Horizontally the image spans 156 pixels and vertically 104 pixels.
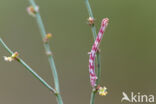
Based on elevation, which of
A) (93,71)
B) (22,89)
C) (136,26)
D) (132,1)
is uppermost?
(132,1)

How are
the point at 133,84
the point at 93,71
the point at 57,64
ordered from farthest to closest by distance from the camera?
1. the point at 57,64
2. the point at 133,84
3. the point at 93,71

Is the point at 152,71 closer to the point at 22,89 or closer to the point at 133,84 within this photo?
the point at 133,84

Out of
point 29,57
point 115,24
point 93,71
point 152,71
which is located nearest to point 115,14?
point 115,24

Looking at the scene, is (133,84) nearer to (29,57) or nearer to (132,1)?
(132,1)

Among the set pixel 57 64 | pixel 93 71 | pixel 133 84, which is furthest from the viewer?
pixel 57 64

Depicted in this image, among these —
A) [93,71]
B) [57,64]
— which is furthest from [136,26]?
[93,71]

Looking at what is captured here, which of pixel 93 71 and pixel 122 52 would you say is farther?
pixel 122 52

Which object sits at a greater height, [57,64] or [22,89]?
[57,64]
